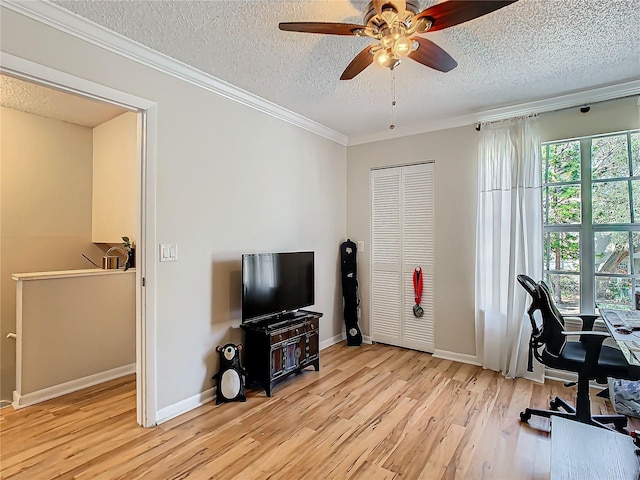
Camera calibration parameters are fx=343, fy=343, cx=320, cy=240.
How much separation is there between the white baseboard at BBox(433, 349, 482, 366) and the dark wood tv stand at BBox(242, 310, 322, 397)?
5.07 ft

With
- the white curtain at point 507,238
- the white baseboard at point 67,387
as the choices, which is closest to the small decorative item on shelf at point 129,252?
the white baseboard at point 67,387

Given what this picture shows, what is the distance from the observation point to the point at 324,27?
1727 millimetres

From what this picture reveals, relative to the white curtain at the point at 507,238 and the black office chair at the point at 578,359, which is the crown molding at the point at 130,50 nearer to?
the white curtain at the point at 507,238

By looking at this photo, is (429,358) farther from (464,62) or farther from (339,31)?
(339,31)

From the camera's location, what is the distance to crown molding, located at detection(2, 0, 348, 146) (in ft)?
6.34

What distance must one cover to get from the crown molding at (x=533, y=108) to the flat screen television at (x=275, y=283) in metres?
2.00

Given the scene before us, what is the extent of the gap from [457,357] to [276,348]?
212 centimetres

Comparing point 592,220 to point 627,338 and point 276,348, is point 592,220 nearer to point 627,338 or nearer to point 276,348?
point 627,338

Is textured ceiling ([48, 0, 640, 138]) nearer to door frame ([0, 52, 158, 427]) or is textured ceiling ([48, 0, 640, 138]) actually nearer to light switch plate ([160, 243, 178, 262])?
door frame ([0, 52, 158, 427])

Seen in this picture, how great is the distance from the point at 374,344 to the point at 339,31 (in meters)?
3.68

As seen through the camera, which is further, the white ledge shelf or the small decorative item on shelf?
the small decorative item on shelf

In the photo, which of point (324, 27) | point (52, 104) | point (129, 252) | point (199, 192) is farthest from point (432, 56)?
point (52, 104)

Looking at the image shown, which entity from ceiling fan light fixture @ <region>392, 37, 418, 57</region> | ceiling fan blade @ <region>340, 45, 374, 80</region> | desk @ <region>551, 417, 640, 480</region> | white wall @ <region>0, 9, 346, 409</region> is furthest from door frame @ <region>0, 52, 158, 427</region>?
desk @ <region>551, 417, 640, 480</region>

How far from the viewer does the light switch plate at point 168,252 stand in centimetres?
257
